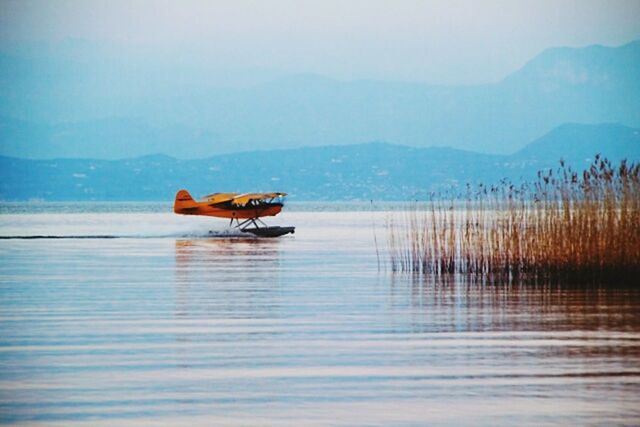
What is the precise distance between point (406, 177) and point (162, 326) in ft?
392

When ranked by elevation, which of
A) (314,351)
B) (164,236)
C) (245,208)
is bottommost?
(314,351)

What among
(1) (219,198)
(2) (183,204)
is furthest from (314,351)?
(2) (183,204)

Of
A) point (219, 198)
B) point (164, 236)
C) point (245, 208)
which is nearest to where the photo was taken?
point (245, 208)

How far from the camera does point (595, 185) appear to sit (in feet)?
43.9

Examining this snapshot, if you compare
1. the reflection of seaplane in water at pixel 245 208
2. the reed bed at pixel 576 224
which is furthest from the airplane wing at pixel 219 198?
the reed bed at pixel 576 224

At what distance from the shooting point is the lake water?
6.52m

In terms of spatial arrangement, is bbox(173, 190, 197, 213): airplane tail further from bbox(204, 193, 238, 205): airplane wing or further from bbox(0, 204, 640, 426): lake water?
bbox(0, 204, 640, 426): lake water

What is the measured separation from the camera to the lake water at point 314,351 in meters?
6.52

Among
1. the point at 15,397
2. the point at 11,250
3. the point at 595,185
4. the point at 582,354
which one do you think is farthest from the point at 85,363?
the point at 11,250

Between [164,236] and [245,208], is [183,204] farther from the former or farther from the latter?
[245,208]

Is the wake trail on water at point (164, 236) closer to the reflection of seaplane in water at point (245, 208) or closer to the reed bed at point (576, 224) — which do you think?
the reflection of seaplane in water at point (245, 208)

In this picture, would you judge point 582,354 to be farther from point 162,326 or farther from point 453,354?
point 162,326

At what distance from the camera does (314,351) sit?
8672 millimetres

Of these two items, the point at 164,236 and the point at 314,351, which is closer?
the point at 314,351
